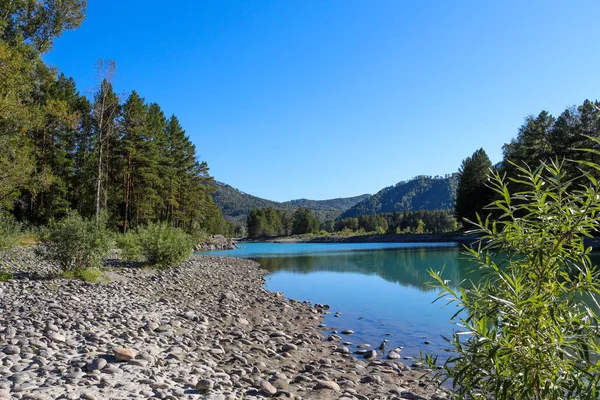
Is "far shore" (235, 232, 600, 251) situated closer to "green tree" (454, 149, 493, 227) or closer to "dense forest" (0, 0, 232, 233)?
"green tree" (454, 149, 493, 227)

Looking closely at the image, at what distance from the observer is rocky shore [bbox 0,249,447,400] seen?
5.00 metres

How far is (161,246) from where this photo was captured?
61.8 feet

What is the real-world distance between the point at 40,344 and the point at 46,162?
3546 centimetres

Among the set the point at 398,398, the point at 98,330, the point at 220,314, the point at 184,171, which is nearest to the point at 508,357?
the point at 398,398

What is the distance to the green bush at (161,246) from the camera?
1878 centimetres

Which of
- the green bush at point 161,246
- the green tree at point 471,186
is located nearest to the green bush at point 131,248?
the green bush at point 161,246

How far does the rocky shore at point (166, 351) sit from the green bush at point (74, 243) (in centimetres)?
73

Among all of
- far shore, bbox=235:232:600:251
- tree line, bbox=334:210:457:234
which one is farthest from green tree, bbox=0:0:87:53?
tree line, bbox=334:210:457:234

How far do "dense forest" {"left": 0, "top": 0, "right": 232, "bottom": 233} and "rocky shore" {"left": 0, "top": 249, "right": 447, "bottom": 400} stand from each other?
466 centimetres

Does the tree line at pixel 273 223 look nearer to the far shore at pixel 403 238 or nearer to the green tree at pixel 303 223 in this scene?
the green tree at pixel 303 223

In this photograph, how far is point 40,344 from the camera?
5.86 meters

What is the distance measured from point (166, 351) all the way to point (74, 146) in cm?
3986

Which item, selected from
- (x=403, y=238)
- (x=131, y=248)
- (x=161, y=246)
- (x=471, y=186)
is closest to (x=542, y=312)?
(x=161, y=246)

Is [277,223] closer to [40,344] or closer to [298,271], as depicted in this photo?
[298,271]
